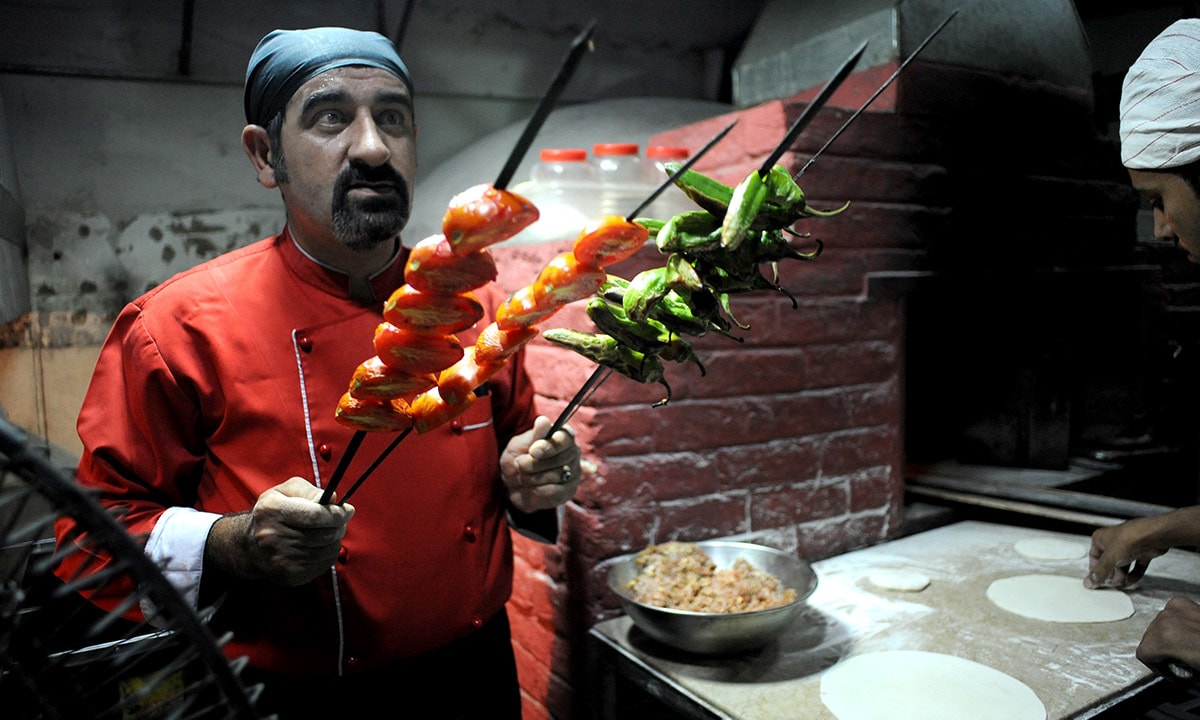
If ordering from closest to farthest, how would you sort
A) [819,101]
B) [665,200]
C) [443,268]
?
[819,101] → [443,268] → [665,200]

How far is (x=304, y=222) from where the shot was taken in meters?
1.64

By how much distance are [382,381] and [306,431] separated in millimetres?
570

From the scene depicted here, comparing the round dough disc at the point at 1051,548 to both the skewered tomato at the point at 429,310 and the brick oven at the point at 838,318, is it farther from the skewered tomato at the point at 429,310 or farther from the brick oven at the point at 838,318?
the skewered tomato at the point at 429,310

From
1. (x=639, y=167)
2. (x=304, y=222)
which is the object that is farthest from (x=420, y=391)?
(x=639, y=167)

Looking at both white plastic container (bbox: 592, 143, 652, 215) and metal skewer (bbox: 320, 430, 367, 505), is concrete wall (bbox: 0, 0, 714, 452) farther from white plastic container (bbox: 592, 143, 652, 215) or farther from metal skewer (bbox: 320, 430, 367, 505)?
metal skewer (bbox: 320, 430, 367, 505)

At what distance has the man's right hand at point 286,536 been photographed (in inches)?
45.5

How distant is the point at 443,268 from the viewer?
952 mm

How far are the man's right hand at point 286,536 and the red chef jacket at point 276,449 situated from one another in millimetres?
153

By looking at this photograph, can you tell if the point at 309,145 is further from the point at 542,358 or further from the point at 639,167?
the point at 639,167

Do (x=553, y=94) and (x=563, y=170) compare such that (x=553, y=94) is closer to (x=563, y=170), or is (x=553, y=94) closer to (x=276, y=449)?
(x=276, y=449)

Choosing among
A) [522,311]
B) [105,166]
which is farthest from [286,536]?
[105,166]

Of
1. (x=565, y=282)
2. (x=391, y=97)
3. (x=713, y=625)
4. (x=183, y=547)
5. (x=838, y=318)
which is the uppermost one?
(x=391, y=97)

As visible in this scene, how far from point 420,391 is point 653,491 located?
1.21 metres

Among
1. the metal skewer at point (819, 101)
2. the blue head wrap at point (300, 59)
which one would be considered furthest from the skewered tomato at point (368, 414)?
the blue head wrap at point (300, 59)
